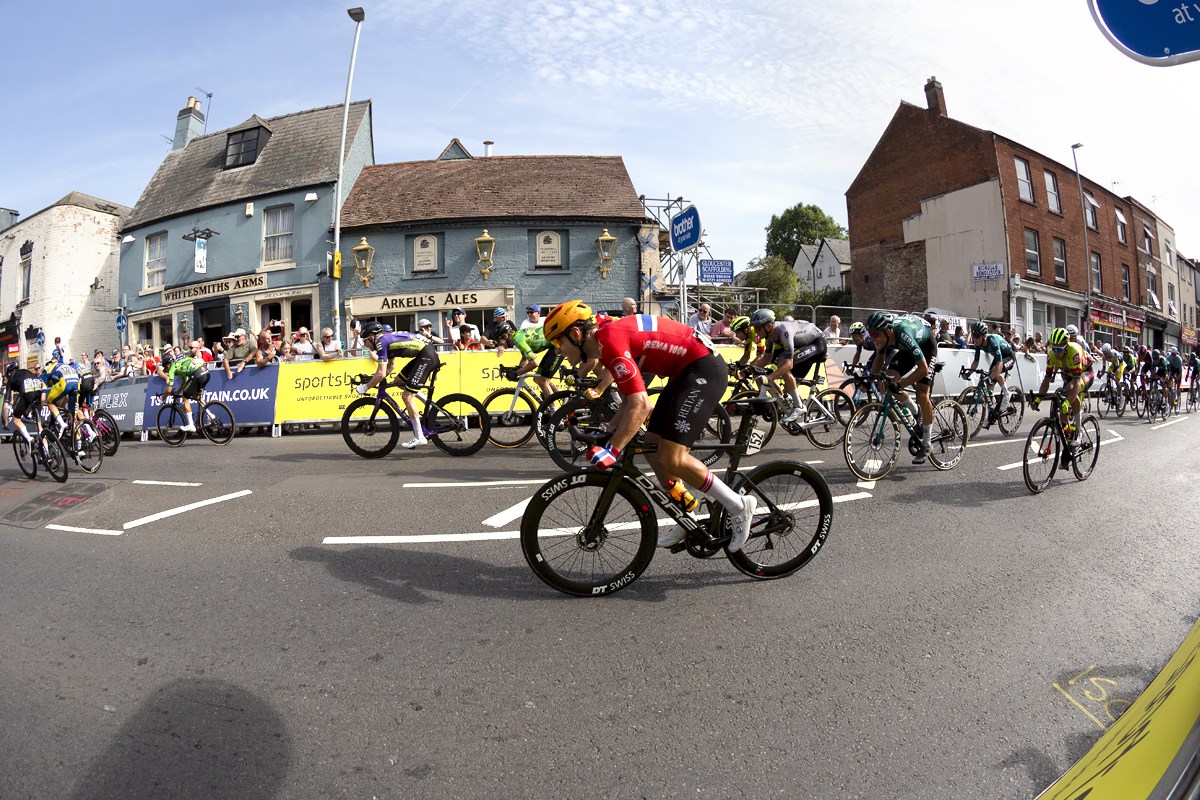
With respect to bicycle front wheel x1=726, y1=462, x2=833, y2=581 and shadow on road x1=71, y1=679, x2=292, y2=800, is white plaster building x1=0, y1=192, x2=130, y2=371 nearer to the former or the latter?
shadow on road x1=71, y1=679, x2=292, y2=800

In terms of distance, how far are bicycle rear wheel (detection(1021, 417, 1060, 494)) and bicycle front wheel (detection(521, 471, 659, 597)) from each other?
16.4 feet

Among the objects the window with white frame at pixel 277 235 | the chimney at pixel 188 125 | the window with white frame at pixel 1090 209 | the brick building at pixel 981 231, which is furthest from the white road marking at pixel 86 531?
the window with white frame at pixel 1090 209

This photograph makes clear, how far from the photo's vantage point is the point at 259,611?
392 cm

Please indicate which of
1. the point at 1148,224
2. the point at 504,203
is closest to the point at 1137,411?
the point at 504,203

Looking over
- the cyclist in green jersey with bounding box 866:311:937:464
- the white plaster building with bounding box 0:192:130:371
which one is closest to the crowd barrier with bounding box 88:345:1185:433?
the cyclist in green jersey with bounding box 866:311:937:464

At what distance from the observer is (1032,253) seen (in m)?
30.9

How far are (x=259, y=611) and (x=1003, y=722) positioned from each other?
3.96 meters

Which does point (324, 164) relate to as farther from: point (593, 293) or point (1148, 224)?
point (1148, 224)

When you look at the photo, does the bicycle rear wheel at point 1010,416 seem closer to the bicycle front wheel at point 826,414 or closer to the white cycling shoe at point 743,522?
the bicycle front wheel at point 826,414

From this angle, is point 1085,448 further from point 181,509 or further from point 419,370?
point 181,509

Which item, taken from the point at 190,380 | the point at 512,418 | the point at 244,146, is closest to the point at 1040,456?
the point at 512,418

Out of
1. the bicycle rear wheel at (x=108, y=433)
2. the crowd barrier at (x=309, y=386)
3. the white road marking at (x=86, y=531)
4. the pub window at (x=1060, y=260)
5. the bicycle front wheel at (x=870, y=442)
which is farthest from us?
the pub window at (x=1060, y=260)

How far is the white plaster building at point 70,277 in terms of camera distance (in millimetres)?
27531

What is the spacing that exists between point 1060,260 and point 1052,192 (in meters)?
3.55
